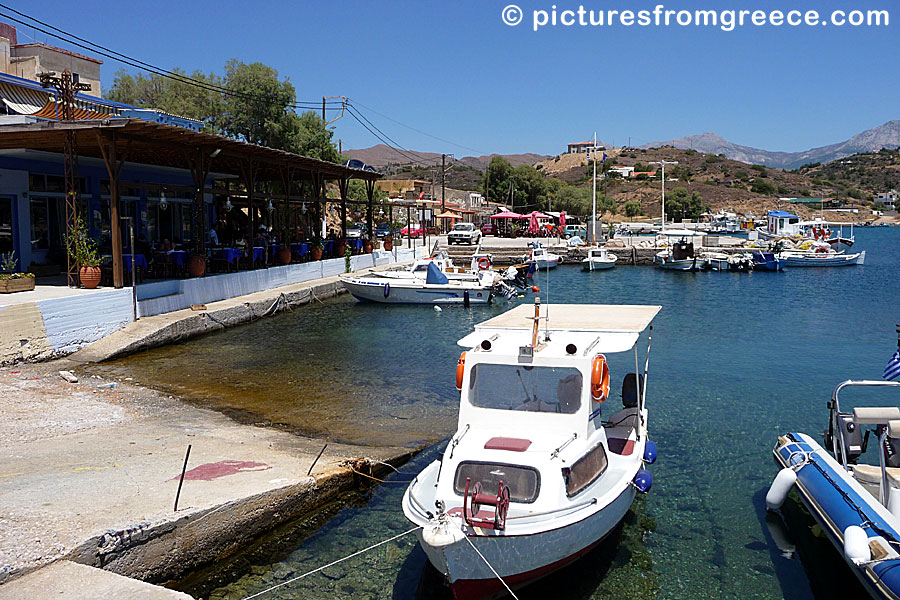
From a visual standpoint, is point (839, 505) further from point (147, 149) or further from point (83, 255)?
point (147, 149)

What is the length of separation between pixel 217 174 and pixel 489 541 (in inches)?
1067

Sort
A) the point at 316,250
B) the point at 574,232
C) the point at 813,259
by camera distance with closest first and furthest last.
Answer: the point at 316,250, the point at 813,259, the point at 574,232

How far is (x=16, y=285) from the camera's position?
1683 cm

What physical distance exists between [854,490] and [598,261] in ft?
136

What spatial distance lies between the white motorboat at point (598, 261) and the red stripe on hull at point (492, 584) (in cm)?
4264

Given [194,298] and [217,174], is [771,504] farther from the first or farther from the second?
[217,174]

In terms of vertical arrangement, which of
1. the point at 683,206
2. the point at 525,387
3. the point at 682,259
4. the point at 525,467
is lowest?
the point at 525,467

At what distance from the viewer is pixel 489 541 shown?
6.00 meters

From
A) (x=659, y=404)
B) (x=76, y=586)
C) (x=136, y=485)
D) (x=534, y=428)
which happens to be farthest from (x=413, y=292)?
(x=76, y=586)

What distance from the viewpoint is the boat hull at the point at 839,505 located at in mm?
5979

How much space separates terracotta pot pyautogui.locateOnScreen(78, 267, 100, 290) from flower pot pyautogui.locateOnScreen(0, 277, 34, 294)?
1116 mm

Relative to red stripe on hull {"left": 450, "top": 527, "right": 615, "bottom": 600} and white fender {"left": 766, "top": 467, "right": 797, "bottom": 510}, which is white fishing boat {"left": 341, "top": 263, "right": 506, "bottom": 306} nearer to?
white fender {"left": 766, "top": 467, "right": 797, "bottom": 510}

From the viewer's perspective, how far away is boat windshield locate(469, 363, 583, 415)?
24.4 ft

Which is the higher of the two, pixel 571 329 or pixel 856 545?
pixel 571 329
